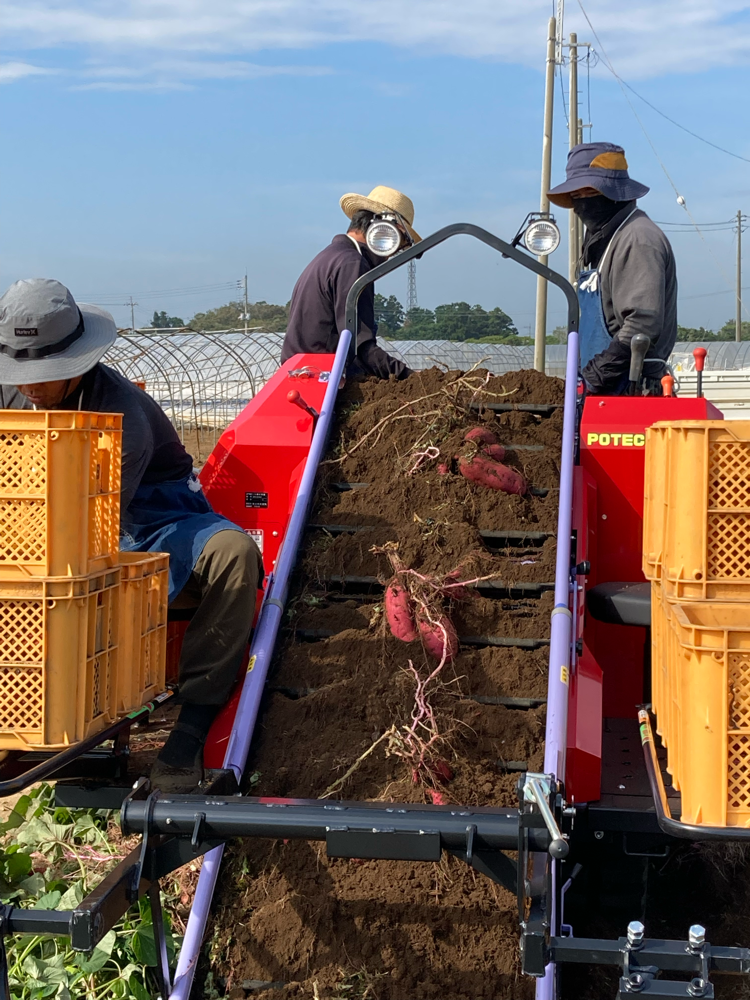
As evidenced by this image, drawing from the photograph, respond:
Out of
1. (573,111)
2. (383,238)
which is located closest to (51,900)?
(383,238)

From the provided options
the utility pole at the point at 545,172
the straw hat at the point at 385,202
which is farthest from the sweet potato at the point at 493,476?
the utility pole at the point at 545,172

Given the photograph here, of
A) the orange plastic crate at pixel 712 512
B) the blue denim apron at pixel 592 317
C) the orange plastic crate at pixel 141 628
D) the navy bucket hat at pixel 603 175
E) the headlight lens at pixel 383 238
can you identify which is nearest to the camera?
the orange plastic crate at pixel 712 512

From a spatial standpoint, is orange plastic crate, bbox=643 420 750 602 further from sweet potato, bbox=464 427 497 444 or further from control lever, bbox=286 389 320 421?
control lever, bbox=286 389 320 421

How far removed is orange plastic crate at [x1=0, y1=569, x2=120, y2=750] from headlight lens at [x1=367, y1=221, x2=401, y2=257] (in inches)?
102

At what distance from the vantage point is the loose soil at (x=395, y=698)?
2834mm

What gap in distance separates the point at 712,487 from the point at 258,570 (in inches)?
67.9

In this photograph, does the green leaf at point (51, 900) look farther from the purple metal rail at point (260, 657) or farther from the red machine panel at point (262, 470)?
the red machine panel at point (262, 470)

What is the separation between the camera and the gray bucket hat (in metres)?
3.23

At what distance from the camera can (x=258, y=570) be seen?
3580 millimetres

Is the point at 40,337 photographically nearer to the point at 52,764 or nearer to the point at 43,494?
the point at 43,494

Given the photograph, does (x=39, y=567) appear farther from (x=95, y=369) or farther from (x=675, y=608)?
(x=675, y=608)

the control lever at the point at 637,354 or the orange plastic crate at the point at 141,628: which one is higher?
the control lever at the point at 637,354

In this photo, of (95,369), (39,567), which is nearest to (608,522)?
(95,369)

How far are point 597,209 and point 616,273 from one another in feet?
1.37
